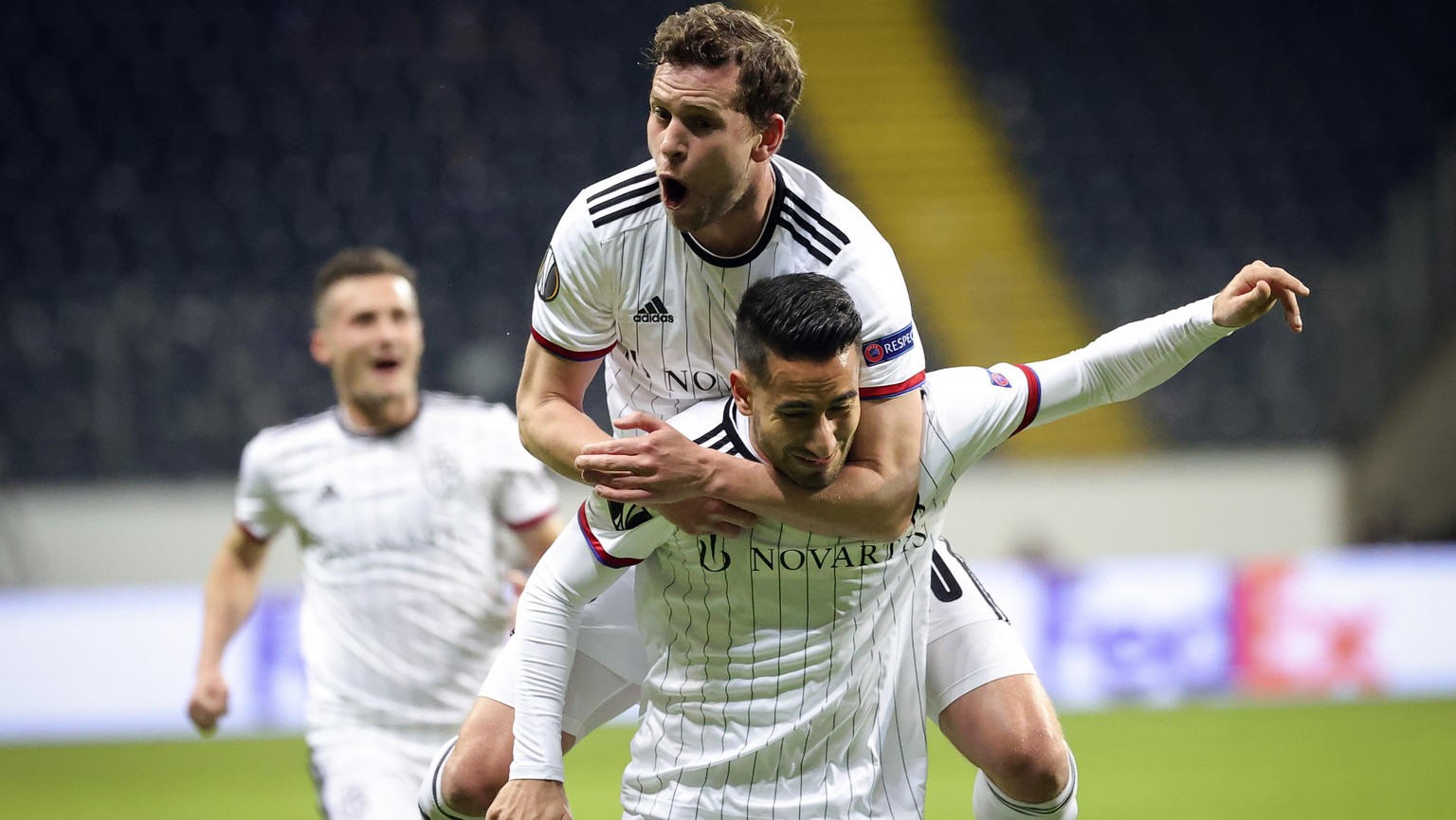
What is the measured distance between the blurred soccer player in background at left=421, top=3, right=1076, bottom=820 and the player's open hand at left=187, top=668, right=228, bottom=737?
1168 millimetres

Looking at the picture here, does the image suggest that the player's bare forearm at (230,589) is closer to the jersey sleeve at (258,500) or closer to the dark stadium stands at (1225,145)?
the jersey sleeve at (258,500)

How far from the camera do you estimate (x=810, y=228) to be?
3.28m

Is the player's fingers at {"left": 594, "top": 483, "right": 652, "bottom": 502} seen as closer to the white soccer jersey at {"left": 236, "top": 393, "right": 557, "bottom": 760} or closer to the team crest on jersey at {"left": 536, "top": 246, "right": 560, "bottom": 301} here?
the team crest on jersey at {"left": 536, "top": 246, "right": 560, "bottom": 301}

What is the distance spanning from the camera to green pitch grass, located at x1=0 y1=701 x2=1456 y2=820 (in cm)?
660

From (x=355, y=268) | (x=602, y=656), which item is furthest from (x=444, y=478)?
(x=602, y=656)

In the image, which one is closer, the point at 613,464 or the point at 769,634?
the point at 613,464

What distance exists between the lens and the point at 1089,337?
12.5 metres

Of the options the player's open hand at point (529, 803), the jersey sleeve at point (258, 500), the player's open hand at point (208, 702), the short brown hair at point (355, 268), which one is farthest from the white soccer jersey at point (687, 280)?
the player's open hand at point (208, 702)

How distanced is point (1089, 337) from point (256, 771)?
7.41 m

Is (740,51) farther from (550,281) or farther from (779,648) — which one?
(779,648)

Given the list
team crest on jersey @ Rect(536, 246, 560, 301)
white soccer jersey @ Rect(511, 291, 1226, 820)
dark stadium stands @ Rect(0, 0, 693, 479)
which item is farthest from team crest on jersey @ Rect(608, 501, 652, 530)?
dark stadium stands @ Rect(0, 0, 693, 479)

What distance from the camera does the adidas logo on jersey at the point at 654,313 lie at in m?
3.40

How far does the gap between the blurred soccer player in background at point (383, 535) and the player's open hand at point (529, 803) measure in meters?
1.10

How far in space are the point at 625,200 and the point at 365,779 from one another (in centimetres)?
169
